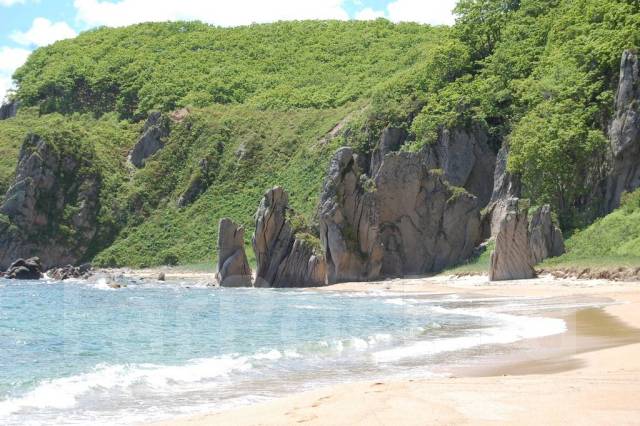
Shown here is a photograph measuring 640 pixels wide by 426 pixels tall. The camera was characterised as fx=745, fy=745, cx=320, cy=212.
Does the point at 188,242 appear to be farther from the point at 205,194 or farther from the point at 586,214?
the point at 586,214

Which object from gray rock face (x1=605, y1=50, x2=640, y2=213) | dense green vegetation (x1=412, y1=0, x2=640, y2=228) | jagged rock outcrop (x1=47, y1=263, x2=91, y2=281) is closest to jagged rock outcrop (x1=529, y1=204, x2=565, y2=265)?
dense green vegetation (x1=412, y1=0, x2=640, y2=228)

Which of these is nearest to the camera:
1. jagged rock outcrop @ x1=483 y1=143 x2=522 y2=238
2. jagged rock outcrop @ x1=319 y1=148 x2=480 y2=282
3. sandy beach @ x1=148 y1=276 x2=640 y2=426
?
sandy beach @ x1=148 y1=276 x2=640 y2=426

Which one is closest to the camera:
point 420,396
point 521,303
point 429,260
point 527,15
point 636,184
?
point 420,396

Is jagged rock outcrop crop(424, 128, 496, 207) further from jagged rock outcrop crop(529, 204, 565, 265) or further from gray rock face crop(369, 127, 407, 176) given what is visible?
jagged rock outcrop crop(529, 204, 565, 265)

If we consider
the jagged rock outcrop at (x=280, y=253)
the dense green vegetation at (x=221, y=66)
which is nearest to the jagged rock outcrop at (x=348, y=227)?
the jagged rock outcrop at (x=280, y=253)

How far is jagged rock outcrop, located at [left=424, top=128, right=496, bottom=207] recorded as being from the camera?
5372 cm

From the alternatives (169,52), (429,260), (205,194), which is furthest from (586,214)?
(169,52)

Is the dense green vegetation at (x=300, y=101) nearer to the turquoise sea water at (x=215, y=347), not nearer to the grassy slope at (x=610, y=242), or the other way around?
the grassy slope at (x=610, y=242)

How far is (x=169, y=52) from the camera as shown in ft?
392

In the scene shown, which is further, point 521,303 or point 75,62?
point 75,62

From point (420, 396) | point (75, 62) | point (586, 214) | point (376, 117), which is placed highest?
point (75, 62)

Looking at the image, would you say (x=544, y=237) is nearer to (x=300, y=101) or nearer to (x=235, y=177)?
(x=235, y=177)

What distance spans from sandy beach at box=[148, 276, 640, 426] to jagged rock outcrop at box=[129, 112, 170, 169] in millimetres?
78376

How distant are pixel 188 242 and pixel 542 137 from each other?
132 ft
